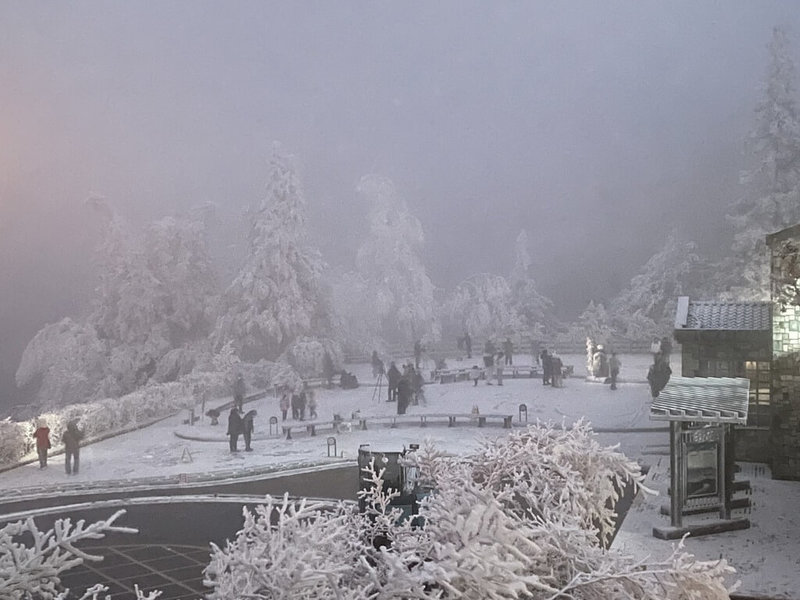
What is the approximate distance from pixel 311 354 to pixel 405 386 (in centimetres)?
135

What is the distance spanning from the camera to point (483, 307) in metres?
10.2

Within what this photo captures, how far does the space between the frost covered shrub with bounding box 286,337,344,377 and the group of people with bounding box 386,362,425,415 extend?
76 centimetres

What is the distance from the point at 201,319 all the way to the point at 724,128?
748 centimetres

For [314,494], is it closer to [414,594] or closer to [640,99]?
[414,594]

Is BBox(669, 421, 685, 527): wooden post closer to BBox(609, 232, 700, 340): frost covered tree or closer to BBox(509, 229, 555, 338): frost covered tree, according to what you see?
BBox(609, 232, 700, 340): frost covered tree

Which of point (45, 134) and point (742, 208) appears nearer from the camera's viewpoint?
point (45, 134)

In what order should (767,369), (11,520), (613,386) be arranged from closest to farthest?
(11,520)
(613,386)
(767,369)

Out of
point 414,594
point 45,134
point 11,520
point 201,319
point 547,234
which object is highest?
point 45,134

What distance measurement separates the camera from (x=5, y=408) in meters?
8.73

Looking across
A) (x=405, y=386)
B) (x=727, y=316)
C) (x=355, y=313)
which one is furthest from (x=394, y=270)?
(x=727, y=316)

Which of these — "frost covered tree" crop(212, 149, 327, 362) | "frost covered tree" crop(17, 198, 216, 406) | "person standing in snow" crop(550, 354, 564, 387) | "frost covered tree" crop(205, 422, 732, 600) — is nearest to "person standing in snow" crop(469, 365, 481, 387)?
"person standing in snow" crop(550, 354, 564, 387)

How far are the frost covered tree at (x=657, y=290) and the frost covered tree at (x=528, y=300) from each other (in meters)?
0.97

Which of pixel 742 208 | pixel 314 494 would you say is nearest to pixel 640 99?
pixel 742 208

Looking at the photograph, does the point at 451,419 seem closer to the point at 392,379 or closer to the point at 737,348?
the point at 392,379
